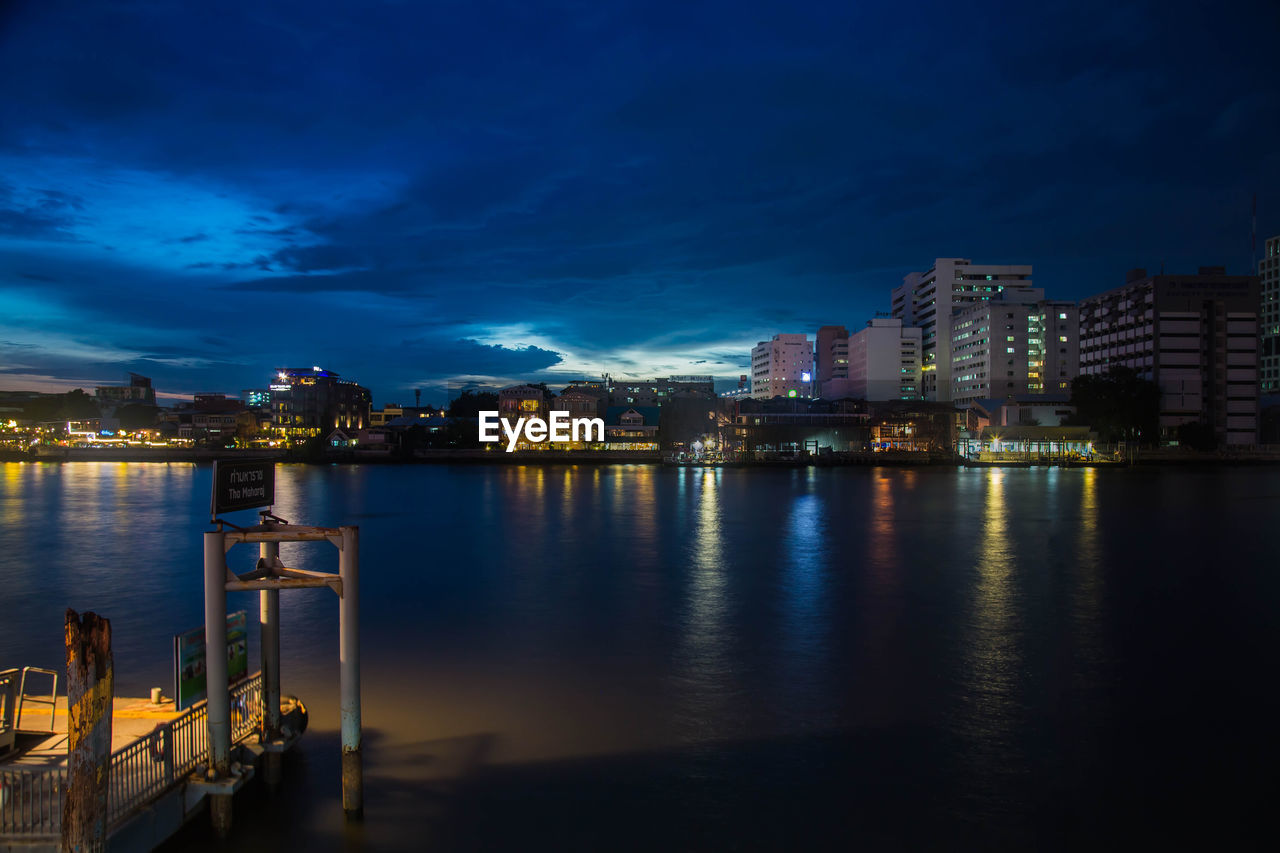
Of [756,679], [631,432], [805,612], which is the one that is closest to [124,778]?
[756,679]

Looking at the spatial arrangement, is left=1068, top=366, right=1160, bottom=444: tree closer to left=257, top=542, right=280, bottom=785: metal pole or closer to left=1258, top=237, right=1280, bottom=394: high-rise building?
left=1258, top=237, right=1280, bottom=394: high-rise building

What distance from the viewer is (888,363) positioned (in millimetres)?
98250

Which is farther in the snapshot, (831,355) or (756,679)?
(831,355)

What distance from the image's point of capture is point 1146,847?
22.3 ft

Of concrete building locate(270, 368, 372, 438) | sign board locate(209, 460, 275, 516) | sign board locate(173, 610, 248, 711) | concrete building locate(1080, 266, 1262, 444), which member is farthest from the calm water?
concrete building locate(270, 368, 372, 438)

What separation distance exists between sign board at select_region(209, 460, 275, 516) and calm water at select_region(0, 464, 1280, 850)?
2644 millimetres

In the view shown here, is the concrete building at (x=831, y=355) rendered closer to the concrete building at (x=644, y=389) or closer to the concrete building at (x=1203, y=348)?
the concrete building at (x=644, y=389)

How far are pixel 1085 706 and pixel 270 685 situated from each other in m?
9.88

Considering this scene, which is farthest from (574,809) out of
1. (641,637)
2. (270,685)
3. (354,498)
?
(354,498)

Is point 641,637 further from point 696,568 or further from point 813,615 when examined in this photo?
point 696,568

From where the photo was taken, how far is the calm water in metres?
7.12

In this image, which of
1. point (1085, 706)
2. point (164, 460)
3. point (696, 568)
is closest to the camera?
point (1085, 706)

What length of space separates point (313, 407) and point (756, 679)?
3947 inches

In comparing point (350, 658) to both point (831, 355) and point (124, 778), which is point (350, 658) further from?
point (831, 355)
